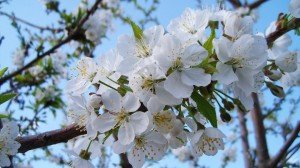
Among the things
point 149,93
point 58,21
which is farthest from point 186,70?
point 58,21

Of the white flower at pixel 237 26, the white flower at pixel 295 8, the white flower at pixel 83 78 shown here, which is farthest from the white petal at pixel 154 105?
the white flower at pixel 295 8

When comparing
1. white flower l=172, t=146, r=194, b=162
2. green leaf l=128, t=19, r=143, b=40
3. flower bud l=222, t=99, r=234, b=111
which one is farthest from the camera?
white flower l=172, t=146, r=194, b=162

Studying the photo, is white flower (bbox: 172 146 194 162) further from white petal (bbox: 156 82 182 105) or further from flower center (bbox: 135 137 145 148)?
white petal (bbox: 156 82 182 105)

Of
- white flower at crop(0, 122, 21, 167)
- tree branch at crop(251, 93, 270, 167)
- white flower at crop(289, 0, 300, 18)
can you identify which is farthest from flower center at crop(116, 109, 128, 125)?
tree branch at crop(251, 93, 270, 167)

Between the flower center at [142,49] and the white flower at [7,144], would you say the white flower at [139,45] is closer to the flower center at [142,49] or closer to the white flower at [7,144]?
the flower center at [142,49]

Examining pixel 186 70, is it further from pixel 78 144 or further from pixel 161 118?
pixel 78 144

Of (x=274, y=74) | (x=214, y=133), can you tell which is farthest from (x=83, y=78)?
(x=274, y=74)
